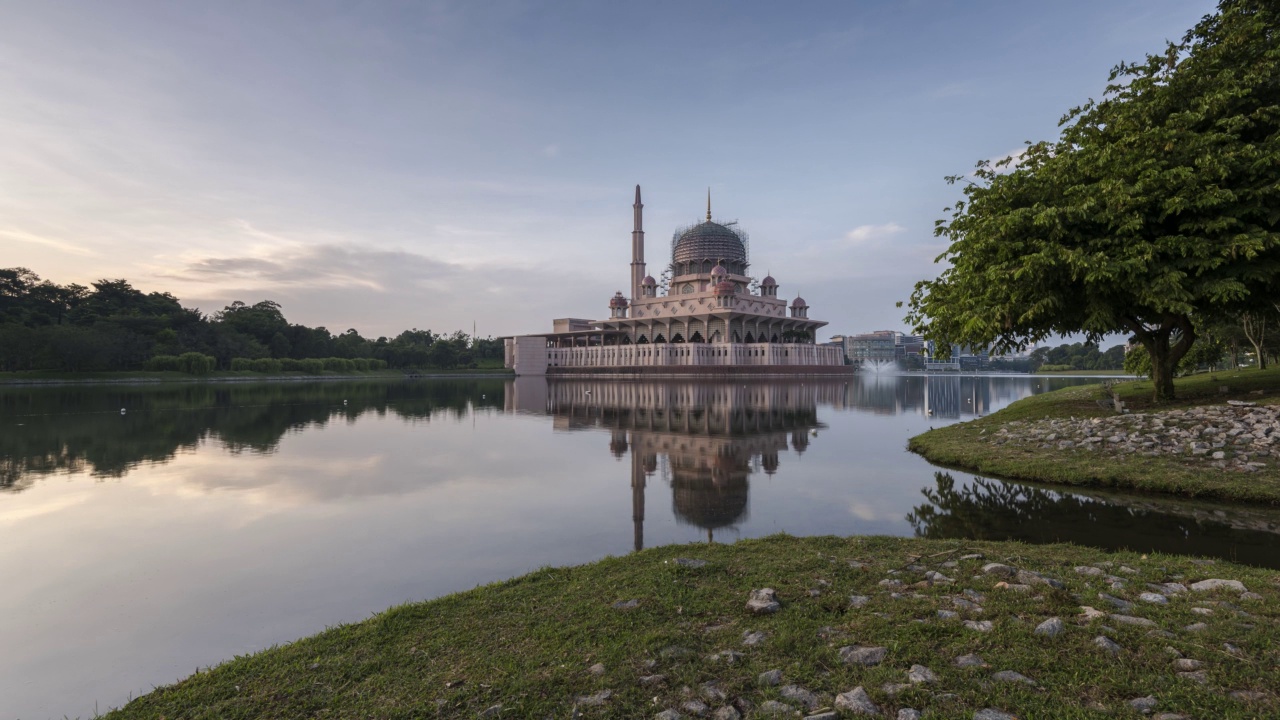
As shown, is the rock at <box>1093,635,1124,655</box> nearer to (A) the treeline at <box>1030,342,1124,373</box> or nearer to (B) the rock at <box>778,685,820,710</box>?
(B) the rock at <box>778,685,820,710</box>

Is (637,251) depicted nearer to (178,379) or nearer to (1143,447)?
(178,379)

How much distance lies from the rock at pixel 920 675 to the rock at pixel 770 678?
94 centimetres

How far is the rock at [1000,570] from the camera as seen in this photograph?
6633 mm

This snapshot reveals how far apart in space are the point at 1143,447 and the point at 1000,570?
10.3m

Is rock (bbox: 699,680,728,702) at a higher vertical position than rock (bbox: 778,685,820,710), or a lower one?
lower

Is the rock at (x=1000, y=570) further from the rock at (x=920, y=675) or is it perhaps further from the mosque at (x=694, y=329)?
the mosque at (x=694, y=329)

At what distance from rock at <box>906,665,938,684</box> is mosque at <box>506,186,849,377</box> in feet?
275

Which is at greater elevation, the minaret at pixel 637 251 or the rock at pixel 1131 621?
the minaret at pixel 637 251

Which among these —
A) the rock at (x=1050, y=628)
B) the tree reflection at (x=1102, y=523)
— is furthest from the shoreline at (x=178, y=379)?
the rock at (x=1050, y=628)

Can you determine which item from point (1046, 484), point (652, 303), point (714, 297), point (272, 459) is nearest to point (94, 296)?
point (652, 303)

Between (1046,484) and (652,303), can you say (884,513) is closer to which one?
(1046,484)

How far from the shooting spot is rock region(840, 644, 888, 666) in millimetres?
4766

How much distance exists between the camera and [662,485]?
1371cm

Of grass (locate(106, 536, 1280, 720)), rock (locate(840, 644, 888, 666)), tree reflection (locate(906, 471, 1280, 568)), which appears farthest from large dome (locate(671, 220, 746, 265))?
rock (locate(840, 644, 888, 666))
